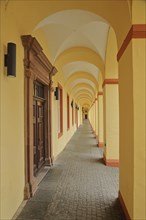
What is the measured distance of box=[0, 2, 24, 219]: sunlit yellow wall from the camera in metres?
3.39

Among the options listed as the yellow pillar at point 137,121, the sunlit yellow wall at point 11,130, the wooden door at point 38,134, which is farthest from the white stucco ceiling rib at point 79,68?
the yellow pillar at point 137,121

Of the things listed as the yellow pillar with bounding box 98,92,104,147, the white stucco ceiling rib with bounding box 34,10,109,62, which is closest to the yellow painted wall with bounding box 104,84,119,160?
the white stucco ceiling rib with bounding box 34,10,109,62

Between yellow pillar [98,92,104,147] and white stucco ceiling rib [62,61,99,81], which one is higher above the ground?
white stucco ceiling rib [62,61,99,81]

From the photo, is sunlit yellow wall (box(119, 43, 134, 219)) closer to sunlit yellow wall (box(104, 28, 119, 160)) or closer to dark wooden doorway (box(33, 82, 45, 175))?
dark wooden doorway (box(33, 82, 45, 175))

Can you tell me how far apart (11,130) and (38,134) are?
9.47 ft

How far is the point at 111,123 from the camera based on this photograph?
296 inches

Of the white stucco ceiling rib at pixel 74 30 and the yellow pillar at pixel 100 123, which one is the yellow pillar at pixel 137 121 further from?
the yellow pillar at pixel 100 123

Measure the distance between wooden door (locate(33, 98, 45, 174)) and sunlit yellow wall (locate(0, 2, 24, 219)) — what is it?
5.74 feet

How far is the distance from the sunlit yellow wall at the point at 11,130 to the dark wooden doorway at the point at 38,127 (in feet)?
5.52

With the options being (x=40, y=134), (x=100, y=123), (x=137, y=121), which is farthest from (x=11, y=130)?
(x=100, y=123)

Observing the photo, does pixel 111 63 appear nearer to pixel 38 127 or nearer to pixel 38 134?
pixel 38 127

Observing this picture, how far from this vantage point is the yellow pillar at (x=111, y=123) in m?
7.46

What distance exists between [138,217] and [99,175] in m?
3.20

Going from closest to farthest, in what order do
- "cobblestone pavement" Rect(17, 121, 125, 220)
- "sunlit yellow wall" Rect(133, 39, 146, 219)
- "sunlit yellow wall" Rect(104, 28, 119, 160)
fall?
"sunlit yellow wall" Rect(133, 39, 146, 219), "cobblestone pavement" Rect(17, 121, 125, 220), "sunlit yellow wall" Rect(104, 28, 119, 160)
